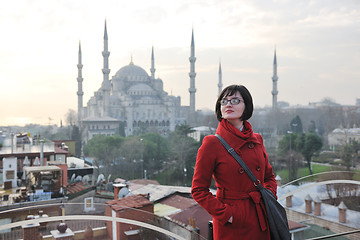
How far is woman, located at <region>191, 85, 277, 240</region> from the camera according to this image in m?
1.11

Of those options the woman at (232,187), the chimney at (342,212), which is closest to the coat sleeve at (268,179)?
the woman at (232,187)

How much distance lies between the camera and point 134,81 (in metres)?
37.2

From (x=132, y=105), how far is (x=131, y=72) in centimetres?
606

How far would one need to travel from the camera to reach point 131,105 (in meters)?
32.8

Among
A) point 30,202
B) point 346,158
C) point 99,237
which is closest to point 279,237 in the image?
point 99,237

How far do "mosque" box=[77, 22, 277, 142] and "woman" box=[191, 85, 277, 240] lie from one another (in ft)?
89.1

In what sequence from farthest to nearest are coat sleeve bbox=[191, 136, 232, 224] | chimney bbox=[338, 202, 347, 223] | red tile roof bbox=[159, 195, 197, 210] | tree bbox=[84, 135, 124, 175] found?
tree bbox=[84, 135, 124, 175] < red tile roof bbox=[159, 195, 197, 210] < chimney bbox=[338, 202, 347, 223] < coat sleeve bbox=[191, 136, 232, 224]

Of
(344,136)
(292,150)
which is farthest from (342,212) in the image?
(344,136)

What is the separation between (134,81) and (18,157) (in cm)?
2918

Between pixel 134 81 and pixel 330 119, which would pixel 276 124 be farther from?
pixel 134 81

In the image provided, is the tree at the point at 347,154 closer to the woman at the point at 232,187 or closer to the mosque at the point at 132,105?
the woman at the point at 232,187

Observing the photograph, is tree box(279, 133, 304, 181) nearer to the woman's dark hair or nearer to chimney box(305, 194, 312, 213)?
chimney box(305, 194, 312, 213)

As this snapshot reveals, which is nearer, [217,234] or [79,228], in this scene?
[217,234]

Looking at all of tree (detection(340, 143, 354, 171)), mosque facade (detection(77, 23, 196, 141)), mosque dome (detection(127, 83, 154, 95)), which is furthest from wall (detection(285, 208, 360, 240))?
mosque dome (detection(127, 83, 154, 95))
